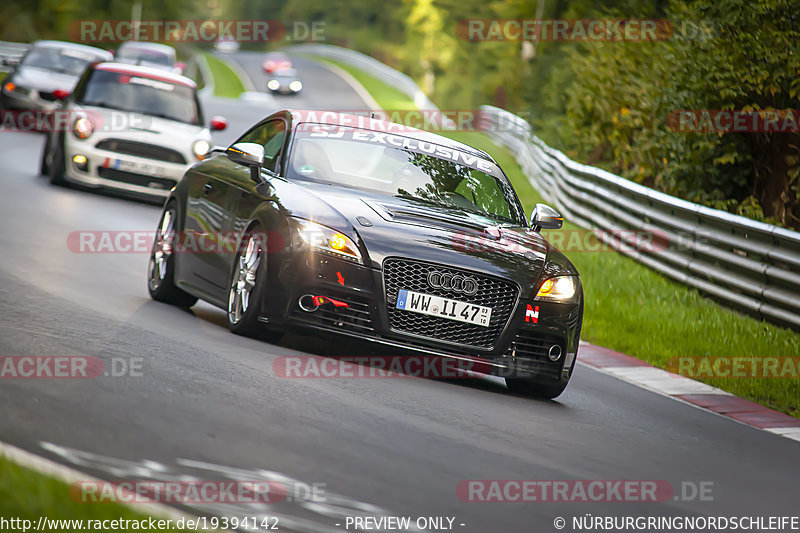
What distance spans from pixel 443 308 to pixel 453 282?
0.17 meters

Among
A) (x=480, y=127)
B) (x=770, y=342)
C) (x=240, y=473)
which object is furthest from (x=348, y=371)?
(x=480, y=127)

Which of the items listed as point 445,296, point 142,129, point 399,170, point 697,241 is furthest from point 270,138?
point 142,129

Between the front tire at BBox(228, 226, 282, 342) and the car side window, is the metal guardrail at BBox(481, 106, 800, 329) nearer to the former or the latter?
the car side window

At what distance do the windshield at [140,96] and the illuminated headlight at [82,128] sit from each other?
79cm

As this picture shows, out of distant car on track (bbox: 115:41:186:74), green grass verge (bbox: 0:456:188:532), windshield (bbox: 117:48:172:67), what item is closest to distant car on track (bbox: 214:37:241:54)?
distant car on track (bbox: 115:41:186:74)

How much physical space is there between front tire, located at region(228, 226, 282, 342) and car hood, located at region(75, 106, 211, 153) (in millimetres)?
9019

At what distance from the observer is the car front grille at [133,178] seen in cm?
1708

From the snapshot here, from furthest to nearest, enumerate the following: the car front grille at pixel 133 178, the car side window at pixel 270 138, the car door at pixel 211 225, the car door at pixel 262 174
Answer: the car front grille at pixel 133 178, the car side window at pixel 270 138, the car door at pixel 211 225, the car door at pixel 262 174

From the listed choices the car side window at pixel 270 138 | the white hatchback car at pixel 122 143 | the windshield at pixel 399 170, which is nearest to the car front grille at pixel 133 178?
the white hatchback car at pixel 122 143

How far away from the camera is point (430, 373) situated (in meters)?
8.40

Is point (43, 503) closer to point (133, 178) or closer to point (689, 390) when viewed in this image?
point (689, 390)

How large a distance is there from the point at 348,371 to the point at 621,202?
10204 mm

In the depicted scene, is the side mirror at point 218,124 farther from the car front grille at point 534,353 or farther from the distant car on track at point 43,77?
the car front grille at point 534,353

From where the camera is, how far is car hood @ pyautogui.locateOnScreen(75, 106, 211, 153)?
17016 millimetres
